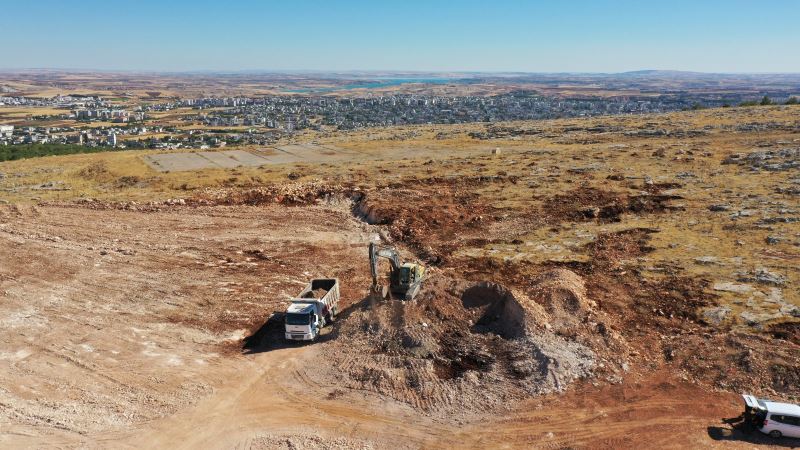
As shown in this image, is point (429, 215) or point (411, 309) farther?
point (429, 215)

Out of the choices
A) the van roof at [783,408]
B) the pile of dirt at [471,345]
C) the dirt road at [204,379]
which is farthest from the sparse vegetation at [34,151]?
the van roof at [783,408]

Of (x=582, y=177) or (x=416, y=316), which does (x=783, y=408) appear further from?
(x=582, y=177)

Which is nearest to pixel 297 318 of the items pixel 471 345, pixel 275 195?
pixel 471 345

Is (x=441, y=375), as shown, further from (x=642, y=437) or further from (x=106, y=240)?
(x=106, y=240)

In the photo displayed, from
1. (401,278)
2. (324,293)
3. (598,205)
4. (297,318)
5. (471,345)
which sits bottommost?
(471,345)

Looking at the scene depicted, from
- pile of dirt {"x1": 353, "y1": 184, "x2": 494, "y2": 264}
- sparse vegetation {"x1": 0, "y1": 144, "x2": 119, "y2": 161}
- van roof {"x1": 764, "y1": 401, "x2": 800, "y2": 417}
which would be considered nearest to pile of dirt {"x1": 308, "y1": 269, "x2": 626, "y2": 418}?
van roof {"x1": 764, "y1": 401, "x2": 800, "y2": 417}

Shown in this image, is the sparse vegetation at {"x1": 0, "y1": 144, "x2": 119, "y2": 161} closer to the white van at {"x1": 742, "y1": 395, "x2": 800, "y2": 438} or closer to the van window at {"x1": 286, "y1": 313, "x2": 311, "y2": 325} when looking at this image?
A: the van window at {"x1": 286, "y1": 313, "x2": 311, "y2": 325}
